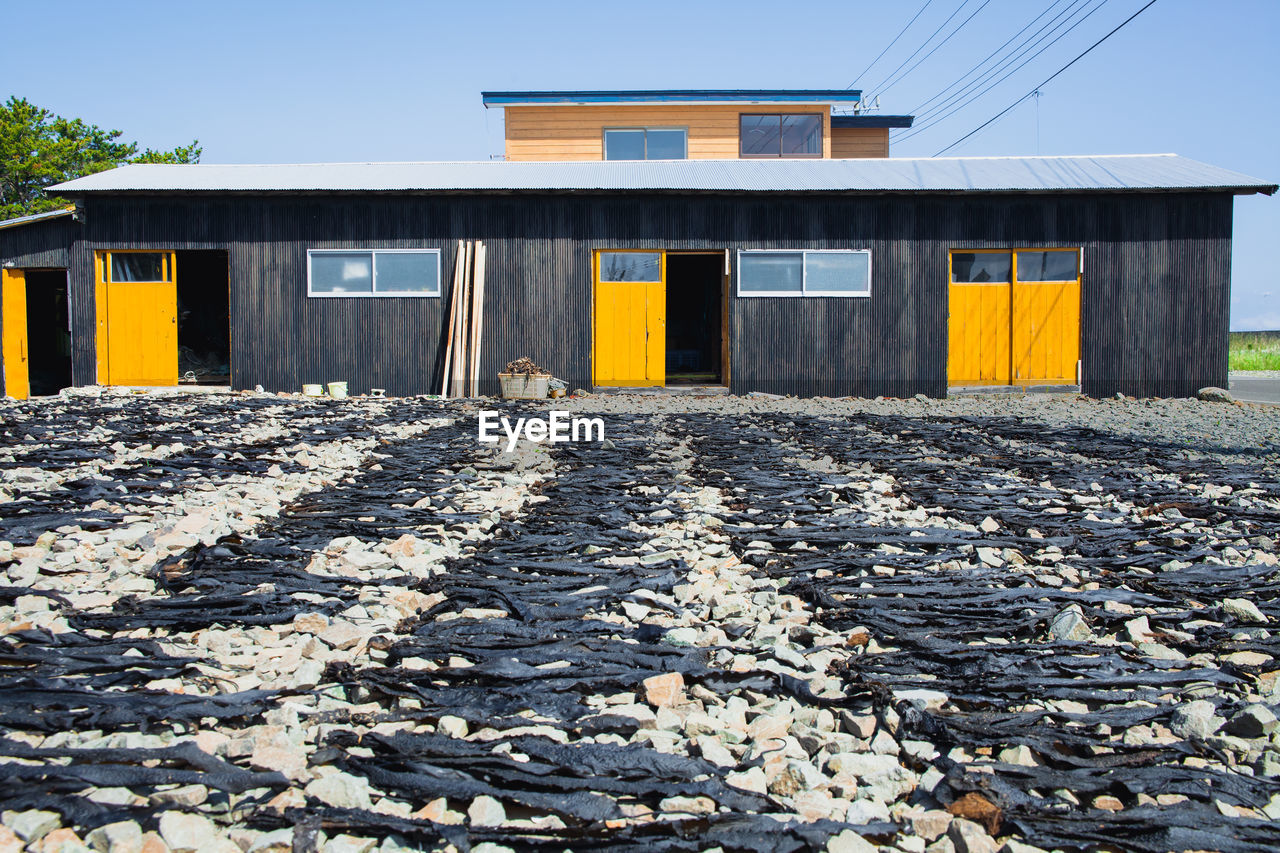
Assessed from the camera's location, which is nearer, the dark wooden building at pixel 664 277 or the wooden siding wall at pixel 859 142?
the dark wooden building at pixel 664 277

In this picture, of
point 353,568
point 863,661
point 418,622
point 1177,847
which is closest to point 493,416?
point 353,568

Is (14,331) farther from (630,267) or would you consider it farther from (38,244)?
(630,267)

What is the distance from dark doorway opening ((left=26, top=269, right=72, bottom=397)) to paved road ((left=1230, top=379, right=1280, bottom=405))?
22.5 metres

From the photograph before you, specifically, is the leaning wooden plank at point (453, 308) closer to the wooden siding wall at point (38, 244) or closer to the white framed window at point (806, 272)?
the white framed window at point (806, 272)

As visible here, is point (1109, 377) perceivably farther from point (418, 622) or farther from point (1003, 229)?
point (418, 622)

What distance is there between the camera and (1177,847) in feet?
6.56

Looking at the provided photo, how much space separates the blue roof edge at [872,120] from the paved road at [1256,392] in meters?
10.3

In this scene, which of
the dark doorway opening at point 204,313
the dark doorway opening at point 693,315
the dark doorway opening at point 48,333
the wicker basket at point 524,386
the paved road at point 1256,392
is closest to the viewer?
the wicker basket at point 524,386

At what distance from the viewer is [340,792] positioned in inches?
84.7

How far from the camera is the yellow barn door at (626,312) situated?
48.8 feet

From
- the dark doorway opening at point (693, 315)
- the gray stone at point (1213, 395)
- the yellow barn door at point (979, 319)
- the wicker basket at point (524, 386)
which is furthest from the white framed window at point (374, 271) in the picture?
the gray stone at point (1213, 395)

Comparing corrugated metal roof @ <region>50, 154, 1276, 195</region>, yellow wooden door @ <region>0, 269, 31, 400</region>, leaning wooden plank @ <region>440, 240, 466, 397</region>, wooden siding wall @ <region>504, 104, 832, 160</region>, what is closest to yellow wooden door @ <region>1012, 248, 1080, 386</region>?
corrugated metal roof @ <region>50, 154, 1276, 195</region>

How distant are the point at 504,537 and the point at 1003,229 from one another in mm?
12861
